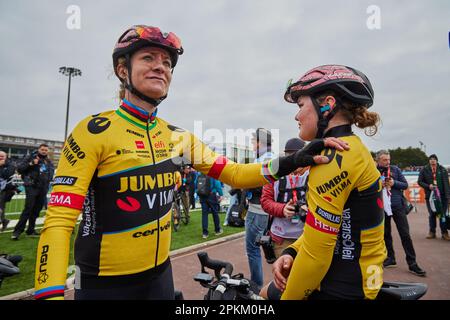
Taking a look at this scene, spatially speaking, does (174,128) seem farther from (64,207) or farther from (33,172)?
(33,172)

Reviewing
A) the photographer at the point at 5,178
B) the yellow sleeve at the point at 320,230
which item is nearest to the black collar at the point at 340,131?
the yellow sleeve at the point at 320,230

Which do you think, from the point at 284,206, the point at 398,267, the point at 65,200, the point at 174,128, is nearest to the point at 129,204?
the point at 65,200

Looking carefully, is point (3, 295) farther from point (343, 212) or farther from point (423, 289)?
point (423, 289)

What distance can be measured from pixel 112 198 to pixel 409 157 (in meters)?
88.2

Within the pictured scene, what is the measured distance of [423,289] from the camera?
1.86 metres

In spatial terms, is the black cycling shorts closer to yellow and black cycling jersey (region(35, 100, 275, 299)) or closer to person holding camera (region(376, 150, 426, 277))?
yellow and black cycling jersey (region(35, 100, 275, 299))

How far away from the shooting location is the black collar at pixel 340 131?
180 centimetres

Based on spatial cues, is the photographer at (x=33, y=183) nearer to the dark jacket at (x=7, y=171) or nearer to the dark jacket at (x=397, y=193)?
the dark jacket at (x=7, y=171)

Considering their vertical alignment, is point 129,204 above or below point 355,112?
below

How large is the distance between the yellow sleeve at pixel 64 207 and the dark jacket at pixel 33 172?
712 cm

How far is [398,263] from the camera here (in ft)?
20.5

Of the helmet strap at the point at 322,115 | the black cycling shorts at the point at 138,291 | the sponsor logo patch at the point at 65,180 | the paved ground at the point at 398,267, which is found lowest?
the paved ground at the point at 398,267

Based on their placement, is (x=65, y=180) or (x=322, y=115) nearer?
(x=65, y=180)

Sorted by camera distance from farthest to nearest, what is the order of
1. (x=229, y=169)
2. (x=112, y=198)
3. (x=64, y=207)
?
(x=229, y=169)
(x=112, y=198)
(x=64, y=207)
